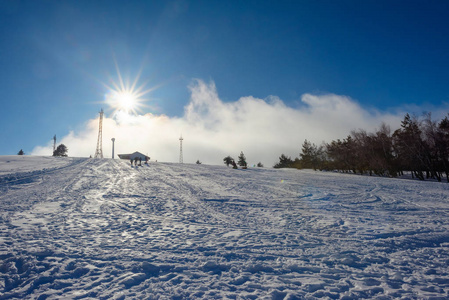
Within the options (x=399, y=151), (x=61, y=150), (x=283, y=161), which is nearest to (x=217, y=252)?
(x=399, y=151)

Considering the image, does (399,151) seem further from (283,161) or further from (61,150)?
(61,150)

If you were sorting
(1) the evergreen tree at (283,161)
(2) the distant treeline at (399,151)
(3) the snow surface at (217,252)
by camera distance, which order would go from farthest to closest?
(1) the evergreen tree at (283,161) < (2) the distant treeline at (399,151) < (3) the snow surface at (217,252)

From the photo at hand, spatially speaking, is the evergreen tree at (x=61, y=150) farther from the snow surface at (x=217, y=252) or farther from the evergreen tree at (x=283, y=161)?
the snow surface at (x=217, y=252)

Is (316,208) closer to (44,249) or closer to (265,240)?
(265,240)

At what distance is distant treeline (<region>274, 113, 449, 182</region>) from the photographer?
33.2 metres

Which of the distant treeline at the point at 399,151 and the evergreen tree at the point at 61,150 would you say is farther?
the evergreen tree at the point at 61,150

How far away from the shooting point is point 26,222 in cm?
652

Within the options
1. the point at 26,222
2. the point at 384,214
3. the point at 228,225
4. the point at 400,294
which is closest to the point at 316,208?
the point at 384,214

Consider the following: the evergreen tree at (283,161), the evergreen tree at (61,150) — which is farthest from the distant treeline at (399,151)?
the evergreen tree at (61,150)

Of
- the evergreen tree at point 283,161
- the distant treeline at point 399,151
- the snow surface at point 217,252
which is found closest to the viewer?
the snow surface at point 217,252

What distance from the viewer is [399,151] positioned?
37.8m

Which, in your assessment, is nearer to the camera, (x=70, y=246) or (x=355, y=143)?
(x=70, y=246)

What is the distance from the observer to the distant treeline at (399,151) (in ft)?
109

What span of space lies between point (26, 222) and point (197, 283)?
230 inches
